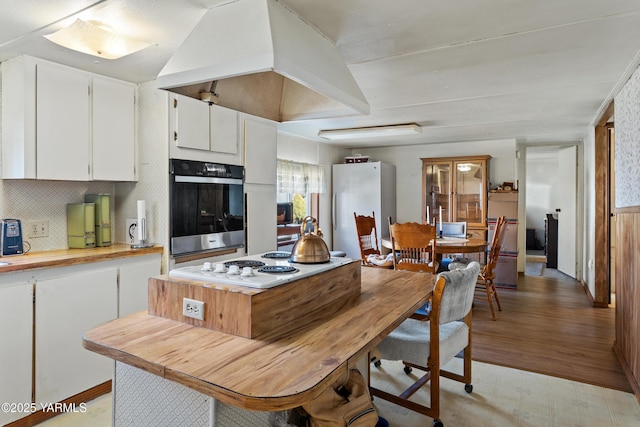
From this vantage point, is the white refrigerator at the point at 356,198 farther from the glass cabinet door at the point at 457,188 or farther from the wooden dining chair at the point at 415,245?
the wooden dining chair at the point at 415,245

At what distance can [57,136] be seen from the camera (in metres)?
2.59

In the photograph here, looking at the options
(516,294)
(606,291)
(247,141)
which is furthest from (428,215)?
(247,141)

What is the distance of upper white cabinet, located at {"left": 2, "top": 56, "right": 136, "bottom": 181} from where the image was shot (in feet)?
8.07

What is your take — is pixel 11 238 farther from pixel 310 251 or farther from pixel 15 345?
pixel 310 251

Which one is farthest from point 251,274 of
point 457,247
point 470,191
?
point 470,191

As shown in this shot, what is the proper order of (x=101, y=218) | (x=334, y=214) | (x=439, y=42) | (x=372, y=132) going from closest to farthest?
(x=439, y=42)
(x=101, y=218)
(x=372, y=132)
(x=334, y=214)

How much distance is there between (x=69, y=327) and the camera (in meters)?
2.42

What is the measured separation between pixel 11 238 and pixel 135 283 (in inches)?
30.8

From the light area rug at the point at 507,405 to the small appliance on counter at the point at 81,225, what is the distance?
1.08 metres

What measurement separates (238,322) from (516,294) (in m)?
4.78

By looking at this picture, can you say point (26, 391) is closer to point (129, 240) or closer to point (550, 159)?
point (129, 240)

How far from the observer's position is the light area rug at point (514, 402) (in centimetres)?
225

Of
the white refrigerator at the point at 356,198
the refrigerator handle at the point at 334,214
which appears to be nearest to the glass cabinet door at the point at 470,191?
the white refrigerator at the point at 356,198

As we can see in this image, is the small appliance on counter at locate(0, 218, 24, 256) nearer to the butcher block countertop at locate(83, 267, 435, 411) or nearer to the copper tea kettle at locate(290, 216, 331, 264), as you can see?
the butcher block countertop at locate(83, 267, 435, 411)
